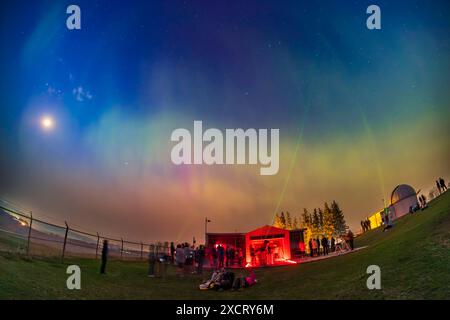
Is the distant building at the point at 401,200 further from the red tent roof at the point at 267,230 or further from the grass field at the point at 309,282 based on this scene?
the grass field at the point at 309,282

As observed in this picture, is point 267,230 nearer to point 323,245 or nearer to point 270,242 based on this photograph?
point 270,242

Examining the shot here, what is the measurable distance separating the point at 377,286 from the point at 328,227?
89.3 m

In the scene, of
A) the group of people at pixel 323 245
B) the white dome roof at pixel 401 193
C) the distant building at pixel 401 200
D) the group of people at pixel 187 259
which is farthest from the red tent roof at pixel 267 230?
the white dome roof at pixel 401 193

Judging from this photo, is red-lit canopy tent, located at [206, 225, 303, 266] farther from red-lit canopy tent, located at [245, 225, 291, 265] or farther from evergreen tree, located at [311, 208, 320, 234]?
evergreen tree, located at [311, 208, 320, 234]

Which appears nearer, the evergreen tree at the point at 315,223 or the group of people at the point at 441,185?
→ the group of people at the point at 441,185

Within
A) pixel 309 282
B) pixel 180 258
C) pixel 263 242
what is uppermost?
pixel 263 242

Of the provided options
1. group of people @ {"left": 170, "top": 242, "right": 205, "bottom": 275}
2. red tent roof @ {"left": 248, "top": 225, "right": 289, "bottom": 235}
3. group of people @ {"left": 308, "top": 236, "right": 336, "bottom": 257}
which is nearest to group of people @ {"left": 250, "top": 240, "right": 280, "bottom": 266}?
red tent roof @ {"left": 248, "top": 225, "right": 289, "bottom": 235}

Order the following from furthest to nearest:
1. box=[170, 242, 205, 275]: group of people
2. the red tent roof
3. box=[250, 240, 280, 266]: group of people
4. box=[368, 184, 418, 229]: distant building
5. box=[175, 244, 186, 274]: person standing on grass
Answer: box=[368, 184, 418, 229]: distant building
the red tent roof
box=[250, 240, 280, 266]: group of people
box=[175, 244, 186, 274]: person standing on grass
box=[170, 242, 205, 275]: group of people

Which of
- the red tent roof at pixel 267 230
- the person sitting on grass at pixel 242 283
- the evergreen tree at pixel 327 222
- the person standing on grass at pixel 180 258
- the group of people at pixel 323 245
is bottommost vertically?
the person sitting on grass at pixel 242 283

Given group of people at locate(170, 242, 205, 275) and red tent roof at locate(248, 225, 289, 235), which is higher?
red tent roof at locate(248, 225, 289, 235)

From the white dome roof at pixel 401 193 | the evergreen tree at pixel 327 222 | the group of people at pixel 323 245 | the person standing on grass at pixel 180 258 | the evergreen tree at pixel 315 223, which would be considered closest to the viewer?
the person standing on grass at pixel 180 258

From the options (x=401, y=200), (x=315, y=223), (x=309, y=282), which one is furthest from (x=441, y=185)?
(x=315, y=223)

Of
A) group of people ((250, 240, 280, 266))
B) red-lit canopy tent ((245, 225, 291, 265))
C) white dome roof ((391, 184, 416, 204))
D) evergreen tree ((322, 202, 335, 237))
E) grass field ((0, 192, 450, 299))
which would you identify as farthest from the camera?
evergreen tree ((322, 202, 335, 237))
